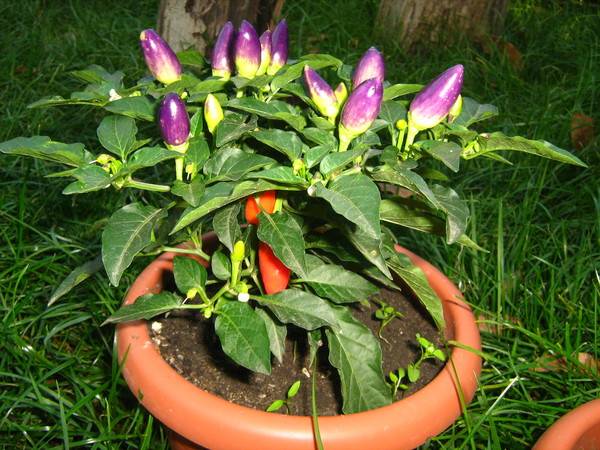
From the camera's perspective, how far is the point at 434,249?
1.90 meters

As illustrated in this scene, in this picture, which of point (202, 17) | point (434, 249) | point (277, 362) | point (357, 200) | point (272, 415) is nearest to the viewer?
point (357, 200)

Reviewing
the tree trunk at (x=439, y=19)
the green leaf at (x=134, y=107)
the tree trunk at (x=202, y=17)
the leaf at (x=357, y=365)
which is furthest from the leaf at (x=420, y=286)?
the tree trunk at (x=439, y=19)

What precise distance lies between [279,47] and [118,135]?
311 mm

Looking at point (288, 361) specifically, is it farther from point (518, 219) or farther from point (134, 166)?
point (518, 219)

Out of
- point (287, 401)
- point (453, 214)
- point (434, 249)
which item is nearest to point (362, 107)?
point (453, 214)

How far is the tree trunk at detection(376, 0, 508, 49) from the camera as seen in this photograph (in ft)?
11.0

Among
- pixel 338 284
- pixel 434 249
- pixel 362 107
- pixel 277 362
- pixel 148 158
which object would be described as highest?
pixel 362 107

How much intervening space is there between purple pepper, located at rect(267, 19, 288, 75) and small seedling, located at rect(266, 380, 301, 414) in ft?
1.74

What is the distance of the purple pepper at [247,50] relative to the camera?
1.04 m

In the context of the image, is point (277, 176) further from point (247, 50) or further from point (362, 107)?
point (247, 50)

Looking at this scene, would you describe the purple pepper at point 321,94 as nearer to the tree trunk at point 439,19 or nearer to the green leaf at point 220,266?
the green leaf at point 220,266

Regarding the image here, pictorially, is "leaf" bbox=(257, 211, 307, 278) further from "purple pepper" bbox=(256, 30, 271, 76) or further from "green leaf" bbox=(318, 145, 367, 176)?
"purple pepper" bbox=(256, 30, 271, 76)

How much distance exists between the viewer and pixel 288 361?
4.20 ft

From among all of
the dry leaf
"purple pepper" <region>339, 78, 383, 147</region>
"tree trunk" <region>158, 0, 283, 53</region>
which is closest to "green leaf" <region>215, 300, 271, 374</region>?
"purple pepper" <region>339, 78, 383, 147</region>
